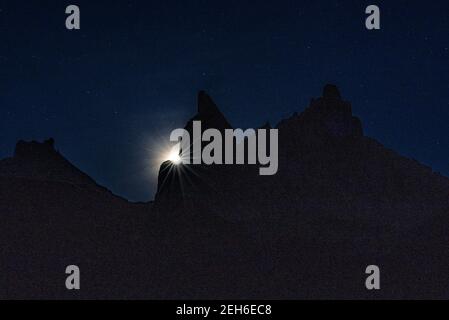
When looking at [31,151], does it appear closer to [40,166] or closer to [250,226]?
[40,166]

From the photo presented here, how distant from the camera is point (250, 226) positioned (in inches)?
3755

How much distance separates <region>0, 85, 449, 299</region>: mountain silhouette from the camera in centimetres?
8650

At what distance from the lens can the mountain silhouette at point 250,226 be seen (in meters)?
86.5

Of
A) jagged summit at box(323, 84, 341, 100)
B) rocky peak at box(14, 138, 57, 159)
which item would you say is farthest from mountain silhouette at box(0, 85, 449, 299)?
rocky peak at box(14, 138, 57, 159)

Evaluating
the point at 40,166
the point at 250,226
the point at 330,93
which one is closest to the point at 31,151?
the point at 40,166

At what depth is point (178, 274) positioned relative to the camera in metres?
88.1

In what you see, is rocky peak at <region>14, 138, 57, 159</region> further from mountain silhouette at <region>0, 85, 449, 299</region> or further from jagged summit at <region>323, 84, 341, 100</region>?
jagged summit at <region>323, 84, 341, 100</region>

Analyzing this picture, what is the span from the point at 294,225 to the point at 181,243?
20.8 m

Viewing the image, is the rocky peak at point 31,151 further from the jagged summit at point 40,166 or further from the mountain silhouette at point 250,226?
Answer: the mountain silhouette at point 250,226

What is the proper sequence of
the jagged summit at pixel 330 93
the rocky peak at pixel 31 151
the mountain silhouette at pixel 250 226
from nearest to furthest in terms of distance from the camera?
1. the mountain silhouette at pixel 250 226
2. the jagged summit at pixel 330 93
3. the rocky peak at pixel 31 151

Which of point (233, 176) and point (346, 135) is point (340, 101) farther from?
point (233, 176)

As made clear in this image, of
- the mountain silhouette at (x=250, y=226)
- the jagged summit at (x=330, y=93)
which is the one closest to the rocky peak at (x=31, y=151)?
the mountain silhouette at (x=250, y=226)
